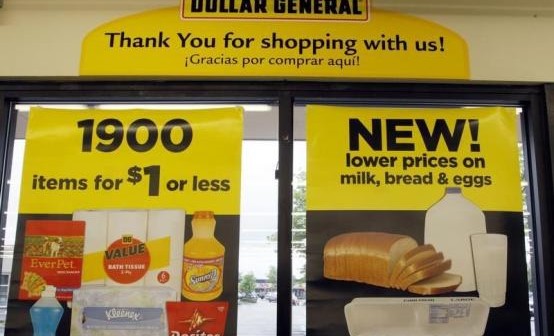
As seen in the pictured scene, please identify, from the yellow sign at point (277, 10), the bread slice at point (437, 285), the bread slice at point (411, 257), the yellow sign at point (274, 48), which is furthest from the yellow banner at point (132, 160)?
the bread slice at point (437, 285)

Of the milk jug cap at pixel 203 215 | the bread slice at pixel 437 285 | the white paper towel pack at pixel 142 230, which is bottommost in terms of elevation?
the bread slice at pixel 437 285

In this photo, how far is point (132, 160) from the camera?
7.09 feet

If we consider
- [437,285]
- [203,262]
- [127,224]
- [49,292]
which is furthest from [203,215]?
[437,285]

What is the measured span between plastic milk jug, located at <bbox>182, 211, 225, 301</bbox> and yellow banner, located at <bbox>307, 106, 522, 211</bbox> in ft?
1.39

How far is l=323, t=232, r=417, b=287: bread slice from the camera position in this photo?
2.09 m

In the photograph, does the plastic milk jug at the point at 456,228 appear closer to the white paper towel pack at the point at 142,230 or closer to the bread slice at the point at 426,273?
the bread slice at the point at 426,273

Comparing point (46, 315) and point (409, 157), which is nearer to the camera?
point (46, 315)

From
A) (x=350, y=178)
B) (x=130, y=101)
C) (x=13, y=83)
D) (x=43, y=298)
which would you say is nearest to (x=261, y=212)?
(x=350, y=178)

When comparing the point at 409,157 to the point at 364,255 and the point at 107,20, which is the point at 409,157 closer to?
the point at 364,255

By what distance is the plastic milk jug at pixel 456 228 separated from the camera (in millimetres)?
2096

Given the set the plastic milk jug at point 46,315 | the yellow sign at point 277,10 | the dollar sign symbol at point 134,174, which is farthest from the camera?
the yellow sign at point 277,10

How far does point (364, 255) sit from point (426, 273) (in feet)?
0.85

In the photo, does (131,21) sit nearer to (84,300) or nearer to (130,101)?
(130,101)

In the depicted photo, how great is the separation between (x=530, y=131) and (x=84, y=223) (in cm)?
196
